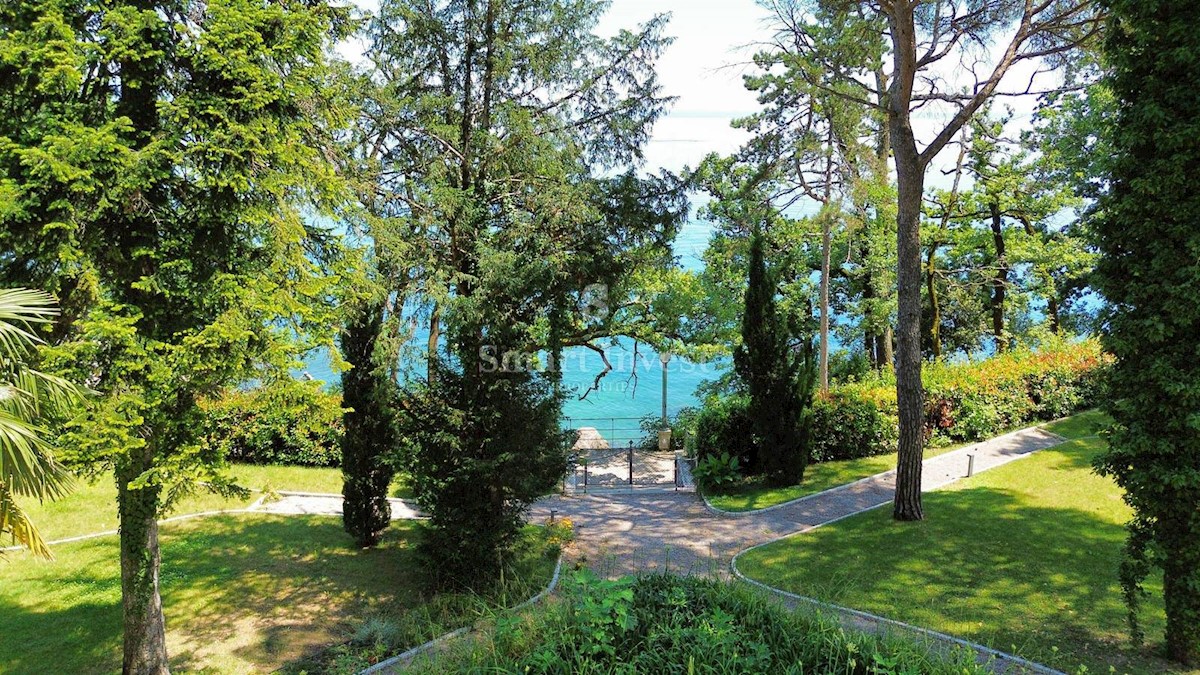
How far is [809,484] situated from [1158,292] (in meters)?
7.48

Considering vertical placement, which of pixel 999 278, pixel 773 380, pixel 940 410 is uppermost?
pixel 999 278

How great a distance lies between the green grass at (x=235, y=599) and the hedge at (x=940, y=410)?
206 inches

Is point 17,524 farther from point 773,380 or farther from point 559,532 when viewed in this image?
point 773,380

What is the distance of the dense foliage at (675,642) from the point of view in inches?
175

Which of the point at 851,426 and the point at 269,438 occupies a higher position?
the point at 851,426

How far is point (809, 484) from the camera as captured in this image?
12.4m

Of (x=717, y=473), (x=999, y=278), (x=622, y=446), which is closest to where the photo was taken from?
(x=717, y=473)

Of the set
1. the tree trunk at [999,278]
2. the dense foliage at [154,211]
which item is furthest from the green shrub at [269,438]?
the tree trunk at [999,278]

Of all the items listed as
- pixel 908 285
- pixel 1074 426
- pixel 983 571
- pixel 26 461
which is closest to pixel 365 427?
pixel 26 461

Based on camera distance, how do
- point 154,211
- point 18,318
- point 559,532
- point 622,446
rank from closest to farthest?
point 18,318 → point 154,211 → point 559,532 → point 622,446

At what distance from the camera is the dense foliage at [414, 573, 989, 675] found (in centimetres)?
443

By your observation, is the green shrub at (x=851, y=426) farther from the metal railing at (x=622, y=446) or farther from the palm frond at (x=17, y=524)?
the palm frond at (x=17, y=524)

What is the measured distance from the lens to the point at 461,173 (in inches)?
406

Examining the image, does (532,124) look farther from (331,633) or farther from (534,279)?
(331,633)
